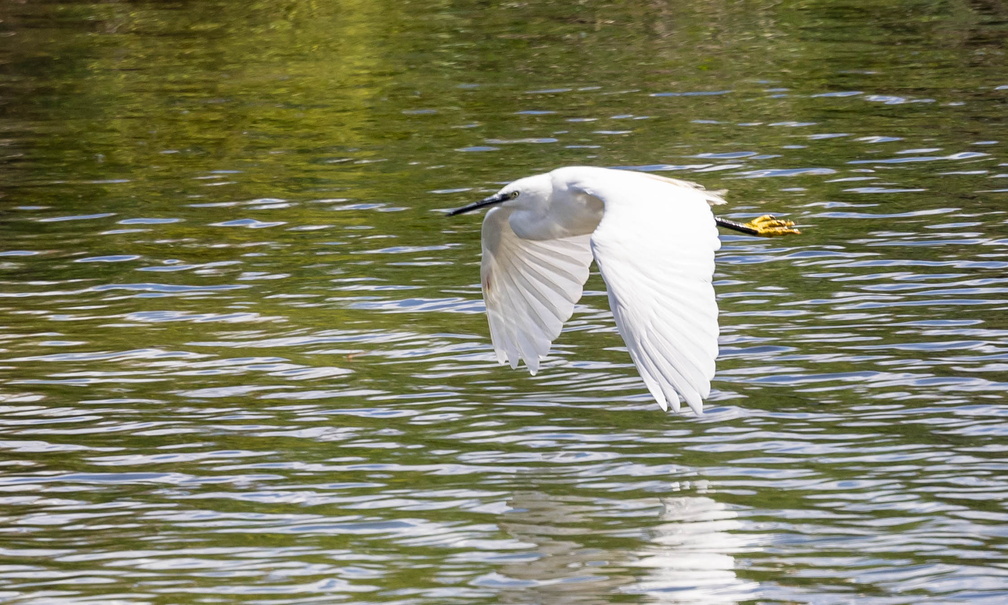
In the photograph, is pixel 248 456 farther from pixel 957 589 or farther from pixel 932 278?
pixel 932 278

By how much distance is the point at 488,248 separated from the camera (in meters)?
8.37

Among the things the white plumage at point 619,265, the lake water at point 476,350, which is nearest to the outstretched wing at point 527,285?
the white plumage at point 619,265

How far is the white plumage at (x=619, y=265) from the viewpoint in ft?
19.8

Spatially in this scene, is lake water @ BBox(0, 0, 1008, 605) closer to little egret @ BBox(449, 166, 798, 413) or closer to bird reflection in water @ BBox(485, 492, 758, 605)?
bird reflection in water @ BBox(485, 492, 758, 605)

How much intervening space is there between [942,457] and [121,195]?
8804 millimetres

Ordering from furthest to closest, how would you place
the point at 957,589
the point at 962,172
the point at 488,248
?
1. the point at 962,172
2. the point at 488,248
3. the point at 957,589

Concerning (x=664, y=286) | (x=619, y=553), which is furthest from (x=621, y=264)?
(x=619, y=553)

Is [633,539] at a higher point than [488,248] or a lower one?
lower

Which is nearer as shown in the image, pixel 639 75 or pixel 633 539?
pixel 633 539

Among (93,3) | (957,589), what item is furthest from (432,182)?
(93,3)

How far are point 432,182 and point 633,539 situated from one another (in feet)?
24.1

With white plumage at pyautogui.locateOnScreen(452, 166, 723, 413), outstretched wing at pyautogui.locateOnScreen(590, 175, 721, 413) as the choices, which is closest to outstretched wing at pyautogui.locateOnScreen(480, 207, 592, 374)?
white plumage at pyautogui.locateOnScreen(452, 166, 723, 413)

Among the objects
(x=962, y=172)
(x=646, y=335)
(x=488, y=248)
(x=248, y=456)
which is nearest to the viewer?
(x=646, y=335)

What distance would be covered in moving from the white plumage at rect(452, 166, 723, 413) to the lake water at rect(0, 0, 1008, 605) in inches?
19.8
